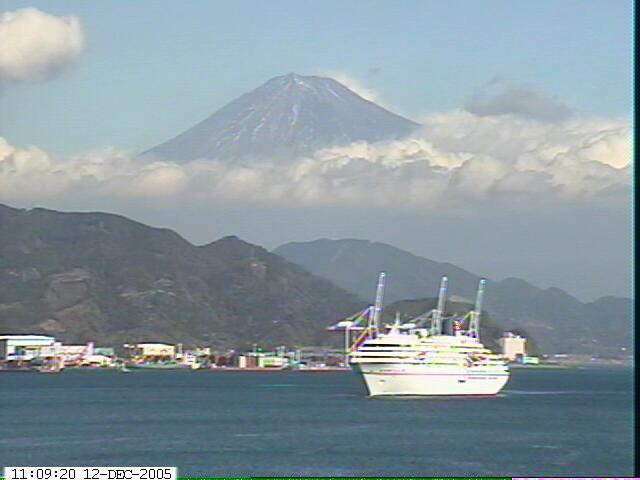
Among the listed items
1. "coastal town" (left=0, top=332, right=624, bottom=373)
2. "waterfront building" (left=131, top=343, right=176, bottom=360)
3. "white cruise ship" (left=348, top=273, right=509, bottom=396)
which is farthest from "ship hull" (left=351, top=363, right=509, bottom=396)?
"waterfront building" (left=131, top=343, right=176, bottom=360)

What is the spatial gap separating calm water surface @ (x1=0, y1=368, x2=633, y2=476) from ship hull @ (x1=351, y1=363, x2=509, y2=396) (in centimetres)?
54

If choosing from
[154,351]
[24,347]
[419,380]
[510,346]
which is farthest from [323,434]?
[154,351]

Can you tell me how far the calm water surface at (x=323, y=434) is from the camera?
29297mm

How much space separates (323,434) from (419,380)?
55.8ft

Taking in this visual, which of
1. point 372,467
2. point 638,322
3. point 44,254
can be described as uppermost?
point 44,254

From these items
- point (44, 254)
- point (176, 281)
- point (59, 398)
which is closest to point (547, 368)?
point (176, 281)

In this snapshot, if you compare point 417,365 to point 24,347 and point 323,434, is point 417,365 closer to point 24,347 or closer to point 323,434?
point 323,434

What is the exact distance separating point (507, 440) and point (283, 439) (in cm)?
635

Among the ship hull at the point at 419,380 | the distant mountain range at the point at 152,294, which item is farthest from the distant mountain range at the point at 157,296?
the ship hull at the point at 419,380

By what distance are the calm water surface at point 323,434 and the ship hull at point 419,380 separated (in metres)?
0.54

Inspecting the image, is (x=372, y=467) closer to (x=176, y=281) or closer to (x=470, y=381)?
(x=470, y=381)

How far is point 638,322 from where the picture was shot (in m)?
7.86

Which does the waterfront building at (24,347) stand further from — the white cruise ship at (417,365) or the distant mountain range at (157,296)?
the white cruise ship at (417,365)

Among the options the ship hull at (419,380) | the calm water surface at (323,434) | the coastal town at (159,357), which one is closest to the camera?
the calm water surface at (323,434)
